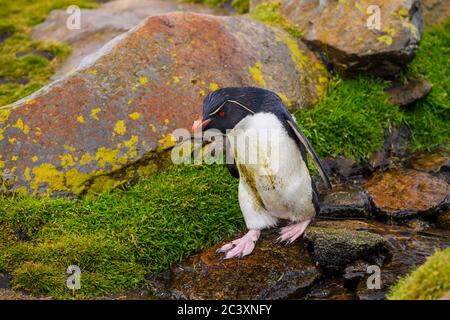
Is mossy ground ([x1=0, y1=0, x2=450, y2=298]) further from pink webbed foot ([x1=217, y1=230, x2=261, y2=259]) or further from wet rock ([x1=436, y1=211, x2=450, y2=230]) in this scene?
wet rock ([x1=436, y1=211, x2=450, y2=230])

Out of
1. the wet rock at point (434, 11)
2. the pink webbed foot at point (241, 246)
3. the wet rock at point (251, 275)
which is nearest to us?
the wet rock at point (251, 275)

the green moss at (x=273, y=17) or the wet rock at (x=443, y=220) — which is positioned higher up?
the green moss at (x=273, y=17)

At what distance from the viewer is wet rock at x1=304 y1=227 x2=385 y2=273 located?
16.4 feet

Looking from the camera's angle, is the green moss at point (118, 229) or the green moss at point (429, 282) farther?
the green moss at point (118, 229)

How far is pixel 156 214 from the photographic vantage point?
5812 mm

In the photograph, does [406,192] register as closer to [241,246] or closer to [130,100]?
[241,246]

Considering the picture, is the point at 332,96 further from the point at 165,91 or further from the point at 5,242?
the point at 5,242

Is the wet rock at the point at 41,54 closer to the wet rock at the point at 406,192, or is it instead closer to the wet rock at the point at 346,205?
the wet rock at the point at 346,205

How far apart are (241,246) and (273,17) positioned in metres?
3.69

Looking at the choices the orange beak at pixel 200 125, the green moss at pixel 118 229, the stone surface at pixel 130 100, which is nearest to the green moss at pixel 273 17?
the stone surface at pixel 130 100

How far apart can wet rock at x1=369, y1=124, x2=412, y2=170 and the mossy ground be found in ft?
0.29

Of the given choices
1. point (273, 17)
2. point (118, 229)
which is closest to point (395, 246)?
point (118, 229)

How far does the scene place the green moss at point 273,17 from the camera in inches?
310

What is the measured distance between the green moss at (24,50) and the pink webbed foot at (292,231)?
13.3ft
